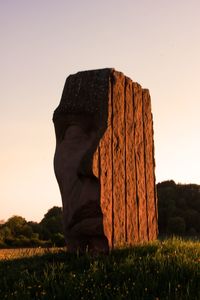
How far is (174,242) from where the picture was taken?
32.5ft

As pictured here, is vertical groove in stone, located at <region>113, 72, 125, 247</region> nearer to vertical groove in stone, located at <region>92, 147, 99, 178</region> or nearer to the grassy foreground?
the grassy foreground

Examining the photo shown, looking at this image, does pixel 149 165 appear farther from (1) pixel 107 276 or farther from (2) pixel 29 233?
(2) pixel 29 233

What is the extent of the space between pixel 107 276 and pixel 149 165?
397 cm

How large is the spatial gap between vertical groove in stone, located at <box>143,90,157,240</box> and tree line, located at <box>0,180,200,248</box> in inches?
197

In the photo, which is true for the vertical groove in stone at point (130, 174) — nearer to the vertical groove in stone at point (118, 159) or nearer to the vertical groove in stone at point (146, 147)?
the vertical groove in stone at point (118, 159)

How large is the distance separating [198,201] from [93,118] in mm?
14443

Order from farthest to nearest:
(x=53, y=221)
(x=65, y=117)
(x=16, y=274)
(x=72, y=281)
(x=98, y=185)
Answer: (x=53, y=221), (x=65, y=117), (x=98, y=185), (x=16, y=274), (x=72, y=281)

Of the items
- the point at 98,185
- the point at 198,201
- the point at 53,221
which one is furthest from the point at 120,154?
the point at 198,201

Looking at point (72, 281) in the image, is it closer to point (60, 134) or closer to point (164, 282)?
point (164, 282)

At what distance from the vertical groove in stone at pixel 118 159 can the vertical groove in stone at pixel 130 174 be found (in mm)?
228

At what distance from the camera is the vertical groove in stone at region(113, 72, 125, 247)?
9273 mm

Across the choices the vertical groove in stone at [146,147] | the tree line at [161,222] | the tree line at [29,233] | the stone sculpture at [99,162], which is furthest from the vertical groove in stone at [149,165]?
the tree line at [29,233]


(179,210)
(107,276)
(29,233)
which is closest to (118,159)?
(107,276)

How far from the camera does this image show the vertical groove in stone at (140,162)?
10.4 m
